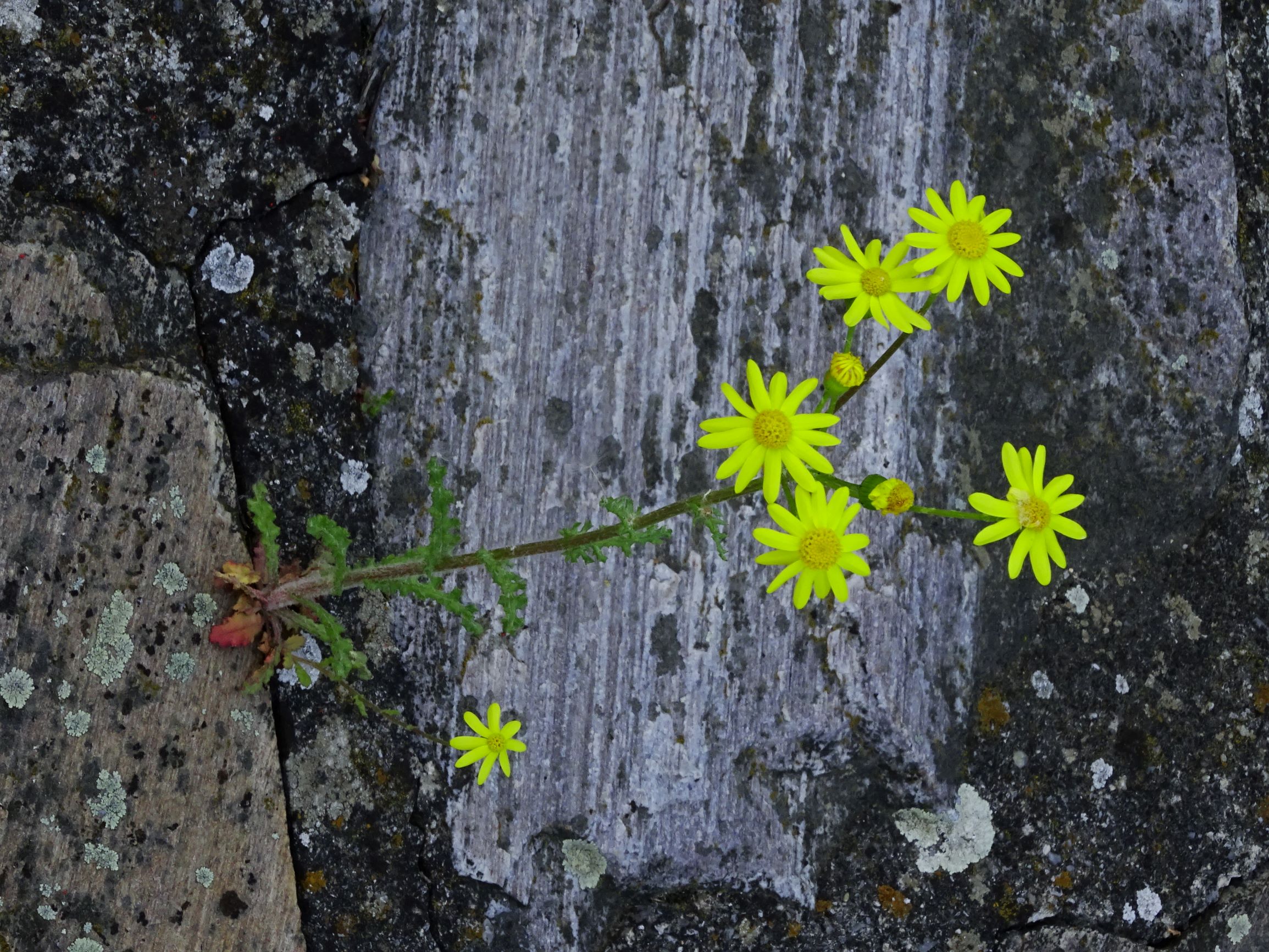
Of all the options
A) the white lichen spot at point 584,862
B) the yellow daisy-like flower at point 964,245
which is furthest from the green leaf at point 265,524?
the yellow daisy-like flower at point 964,245

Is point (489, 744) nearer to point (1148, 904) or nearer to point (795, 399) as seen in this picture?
point (795, 399)

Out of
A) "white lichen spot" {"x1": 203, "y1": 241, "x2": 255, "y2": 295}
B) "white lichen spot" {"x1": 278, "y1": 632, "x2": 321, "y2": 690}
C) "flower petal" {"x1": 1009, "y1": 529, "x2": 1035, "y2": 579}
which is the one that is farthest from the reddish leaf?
"flower petal" {"x1": 1009, "y1": 529, "x2": 1035, "y2": 579}

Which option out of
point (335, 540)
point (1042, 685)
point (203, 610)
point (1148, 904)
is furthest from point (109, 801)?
point (1148, 904)

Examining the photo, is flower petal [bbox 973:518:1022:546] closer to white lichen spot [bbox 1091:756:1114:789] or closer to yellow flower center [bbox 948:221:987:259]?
yellow flower center [bbox 948:221:987:259]

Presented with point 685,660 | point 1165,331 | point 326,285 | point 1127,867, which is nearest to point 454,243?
point 326,285

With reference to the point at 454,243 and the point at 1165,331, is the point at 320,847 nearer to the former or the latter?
the point at 454,243
